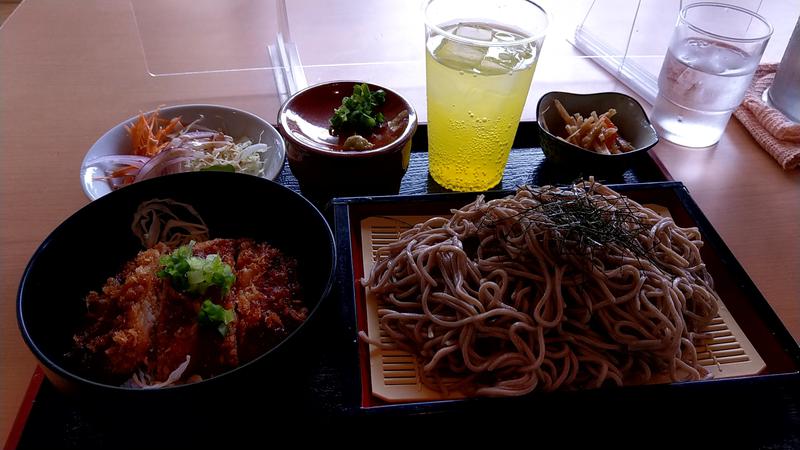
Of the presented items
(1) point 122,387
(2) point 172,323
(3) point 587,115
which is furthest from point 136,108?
(3) point 587,115

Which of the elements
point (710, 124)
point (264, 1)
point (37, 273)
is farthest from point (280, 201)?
point (710, 124)

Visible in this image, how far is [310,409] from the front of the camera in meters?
1.04

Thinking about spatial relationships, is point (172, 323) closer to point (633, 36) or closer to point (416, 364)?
point (416, 364)

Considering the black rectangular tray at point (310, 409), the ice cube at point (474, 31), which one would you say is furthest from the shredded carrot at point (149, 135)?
the ice cube at point (474, 31)

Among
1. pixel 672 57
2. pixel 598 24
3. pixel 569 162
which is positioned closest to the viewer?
pixel 569 162

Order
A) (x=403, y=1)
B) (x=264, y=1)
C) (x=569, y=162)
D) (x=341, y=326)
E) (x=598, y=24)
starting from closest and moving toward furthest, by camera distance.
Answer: (x=341, y=326), (x=569, y=162), (x=264, y=1), (x=598, y=24), (x=403, y=1)

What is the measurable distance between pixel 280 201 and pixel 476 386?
0.54 metres

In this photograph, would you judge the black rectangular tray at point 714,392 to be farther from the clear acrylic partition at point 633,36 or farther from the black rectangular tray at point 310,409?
the clear acrylic partition at point 633,36

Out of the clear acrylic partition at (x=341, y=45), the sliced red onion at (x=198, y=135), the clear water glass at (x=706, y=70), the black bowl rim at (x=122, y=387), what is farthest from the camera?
the clear acrylic partition at (x=341, y=45)

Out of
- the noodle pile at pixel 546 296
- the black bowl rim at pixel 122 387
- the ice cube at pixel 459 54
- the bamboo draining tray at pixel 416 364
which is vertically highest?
the ice cube at pixel 459 54

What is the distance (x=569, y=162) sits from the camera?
1554mm

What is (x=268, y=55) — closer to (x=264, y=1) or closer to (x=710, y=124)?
(x=264, y=1)

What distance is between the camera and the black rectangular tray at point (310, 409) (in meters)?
0.88

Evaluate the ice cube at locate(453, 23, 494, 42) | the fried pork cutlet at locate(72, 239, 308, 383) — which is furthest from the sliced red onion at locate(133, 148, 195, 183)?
the ice cube at locate(453, 23, 494, 42)
